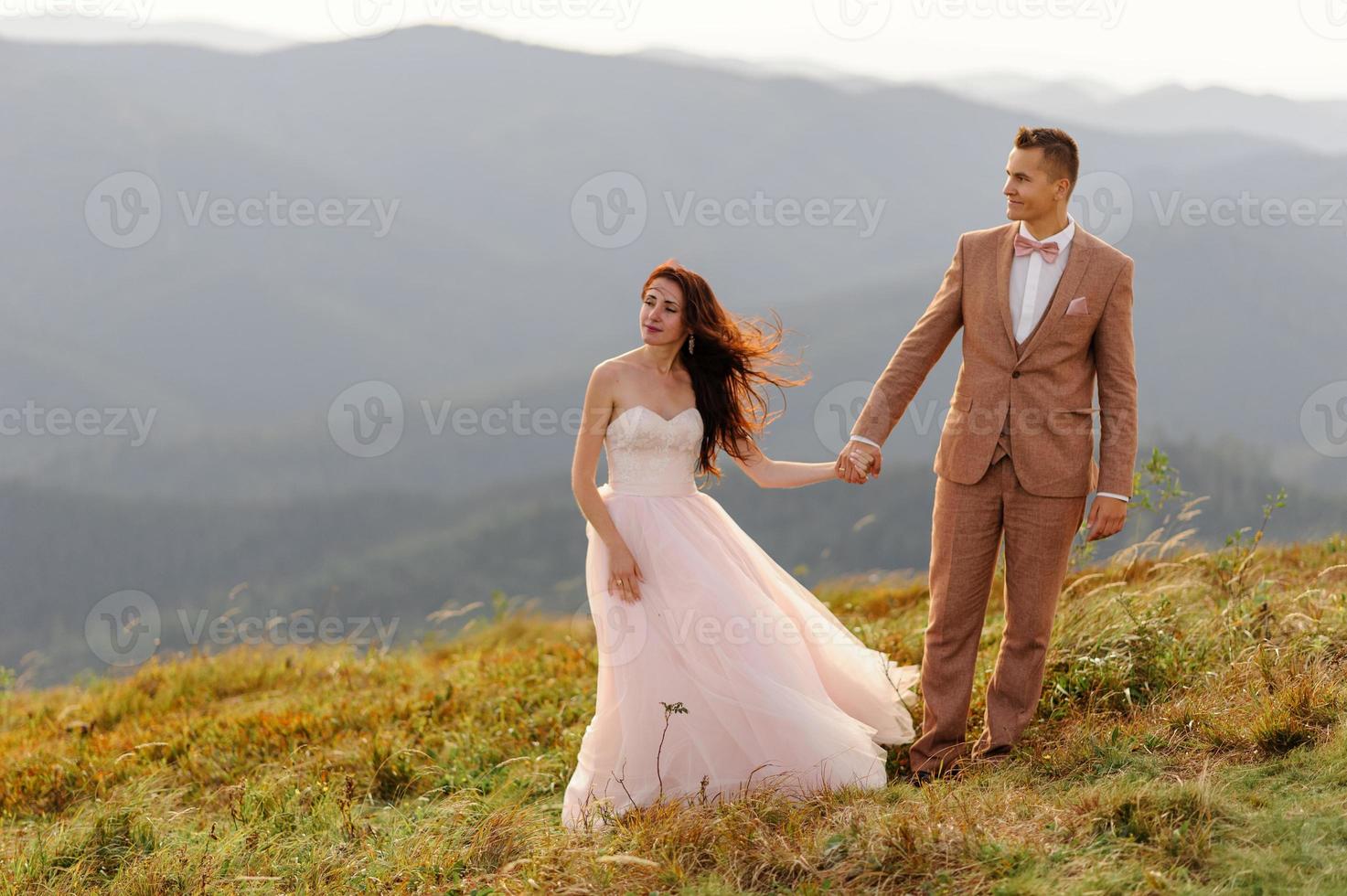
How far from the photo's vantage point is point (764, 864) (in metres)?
3.36

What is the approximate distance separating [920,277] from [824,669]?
107 meters

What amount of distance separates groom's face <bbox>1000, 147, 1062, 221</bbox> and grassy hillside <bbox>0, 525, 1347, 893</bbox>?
217 cm

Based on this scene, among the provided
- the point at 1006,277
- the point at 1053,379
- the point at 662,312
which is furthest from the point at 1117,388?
the point at 662,312

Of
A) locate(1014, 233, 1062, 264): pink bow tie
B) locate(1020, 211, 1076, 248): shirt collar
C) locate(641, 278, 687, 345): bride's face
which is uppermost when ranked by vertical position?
locate(1020, 211, 1076, 248): shirt collar

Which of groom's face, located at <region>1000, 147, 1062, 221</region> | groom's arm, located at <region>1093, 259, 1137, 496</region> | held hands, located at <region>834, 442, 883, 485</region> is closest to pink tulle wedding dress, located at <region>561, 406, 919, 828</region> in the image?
held hands, located at <region>834, 442, 883, 485</region>

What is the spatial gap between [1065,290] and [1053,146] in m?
0.57

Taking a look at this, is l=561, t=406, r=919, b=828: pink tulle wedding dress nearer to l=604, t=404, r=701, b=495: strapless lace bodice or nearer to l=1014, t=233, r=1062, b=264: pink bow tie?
l=604, t=404, r=701, b=495: strapless lace bodice

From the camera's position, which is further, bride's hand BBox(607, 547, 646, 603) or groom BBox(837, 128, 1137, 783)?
bride's hand BBox(607, 547, 646, 603)

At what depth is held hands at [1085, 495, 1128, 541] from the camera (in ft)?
13.9

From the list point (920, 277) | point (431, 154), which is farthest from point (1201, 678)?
point (431, 154)

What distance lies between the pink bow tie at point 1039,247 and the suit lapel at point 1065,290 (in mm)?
65

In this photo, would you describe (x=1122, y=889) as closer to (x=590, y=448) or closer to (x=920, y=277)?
(x=590, y=448)

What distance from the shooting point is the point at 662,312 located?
486 centimetres

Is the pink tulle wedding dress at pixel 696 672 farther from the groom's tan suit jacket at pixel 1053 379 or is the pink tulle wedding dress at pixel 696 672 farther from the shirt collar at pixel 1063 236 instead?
the shirt collar at pixel 1063 236
